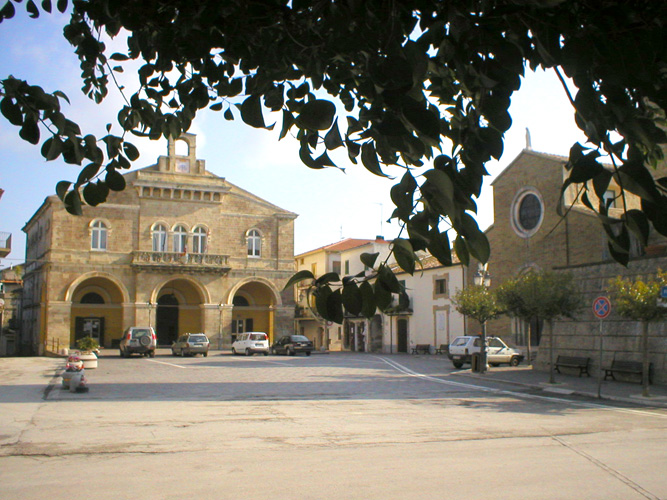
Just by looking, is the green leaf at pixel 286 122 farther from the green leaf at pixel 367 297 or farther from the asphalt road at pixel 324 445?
the asphalt road at pixel 324 445

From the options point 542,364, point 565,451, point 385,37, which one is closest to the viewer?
point 385,37

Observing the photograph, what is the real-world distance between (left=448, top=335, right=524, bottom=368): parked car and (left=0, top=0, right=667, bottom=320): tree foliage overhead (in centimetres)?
2363

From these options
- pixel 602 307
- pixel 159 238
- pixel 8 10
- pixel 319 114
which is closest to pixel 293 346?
pixel 159 238

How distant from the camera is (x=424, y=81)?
9.70 feet

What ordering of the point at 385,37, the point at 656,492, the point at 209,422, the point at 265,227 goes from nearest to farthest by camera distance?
the point at 385,37 → the point at 656,492 → the point at 209,422 → the point at 265,227

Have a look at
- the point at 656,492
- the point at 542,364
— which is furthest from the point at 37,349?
the point at 656,492

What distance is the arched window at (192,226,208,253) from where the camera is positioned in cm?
4656

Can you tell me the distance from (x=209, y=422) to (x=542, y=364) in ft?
56.0

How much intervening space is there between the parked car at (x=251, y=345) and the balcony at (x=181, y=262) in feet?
21.1

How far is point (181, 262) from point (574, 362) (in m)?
29.5

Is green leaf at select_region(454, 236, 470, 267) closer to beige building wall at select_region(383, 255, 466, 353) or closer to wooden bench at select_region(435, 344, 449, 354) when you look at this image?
beige building wall at select_region(383, 255, 466, 353)

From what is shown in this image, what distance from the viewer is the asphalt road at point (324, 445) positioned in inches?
257

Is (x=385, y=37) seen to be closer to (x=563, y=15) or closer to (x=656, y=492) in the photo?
(x=563, y=15)

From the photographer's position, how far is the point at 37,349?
144 ft
